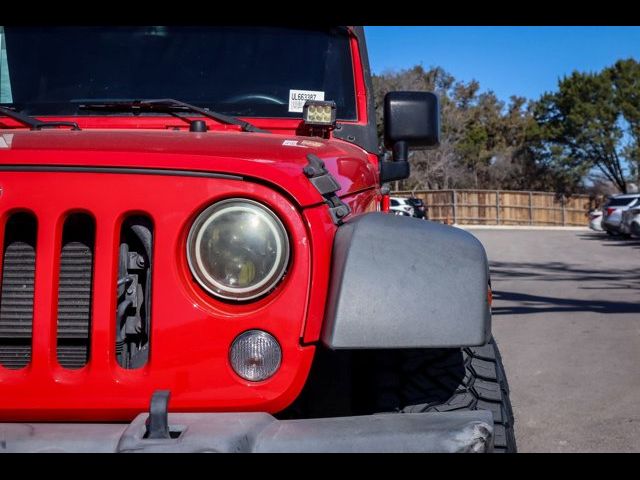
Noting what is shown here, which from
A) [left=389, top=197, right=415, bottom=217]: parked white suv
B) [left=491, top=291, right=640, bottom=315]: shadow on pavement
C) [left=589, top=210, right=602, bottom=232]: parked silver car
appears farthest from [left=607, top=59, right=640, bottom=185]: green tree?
[left=491, top=291, right=640, bottom=315]: shadow on pavement

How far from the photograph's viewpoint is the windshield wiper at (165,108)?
10.3 feet

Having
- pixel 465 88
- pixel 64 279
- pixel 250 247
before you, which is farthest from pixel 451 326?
pixel 465 88

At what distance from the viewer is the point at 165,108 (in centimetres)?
321

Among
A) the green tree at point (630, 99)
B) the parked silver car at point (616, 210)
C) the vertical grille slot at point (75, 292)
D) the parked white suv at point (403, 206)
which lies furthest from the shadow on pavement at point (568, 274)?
the green tree at point (630, 99)

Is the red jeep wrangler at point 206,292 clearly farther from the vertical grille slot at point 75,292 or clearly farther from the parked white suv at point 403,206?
the parked white suv at point 403,206

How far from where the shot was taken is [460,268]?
212 centimetres

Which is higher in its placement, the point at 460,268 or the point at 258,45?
the point at 258,45

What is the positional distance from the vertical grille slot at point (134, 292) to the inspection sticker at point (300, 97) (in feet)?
4.56

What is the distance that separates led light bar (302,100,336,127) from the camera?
3.33 meters

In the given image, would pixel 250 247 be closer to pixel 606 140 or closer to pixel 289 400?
pixel 289 400

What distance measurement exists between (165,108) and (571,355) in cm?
483

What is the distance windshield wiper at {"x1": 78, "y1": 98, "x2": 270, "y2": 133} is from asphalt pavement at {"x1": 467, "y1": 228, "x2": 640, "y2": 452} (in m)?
2.26

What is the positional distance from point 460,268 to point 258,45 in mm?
1856

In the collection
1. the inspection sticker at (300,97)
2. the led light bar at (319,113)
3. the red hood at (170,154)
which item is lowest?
the red hood at (170,154)
